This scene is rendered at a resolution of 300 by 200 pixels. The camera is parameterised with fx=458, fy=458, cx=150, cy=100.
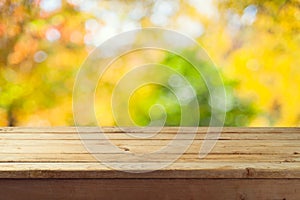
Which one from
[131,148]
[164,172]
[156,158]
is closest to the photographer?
[164,172]

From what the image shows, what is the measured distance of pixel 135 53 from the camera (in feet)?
8.90

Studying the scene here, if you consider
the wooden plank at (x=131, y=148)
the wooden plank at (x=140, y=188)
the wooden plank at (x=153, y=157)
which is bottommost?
the wooden plank at (x=140, y=188)

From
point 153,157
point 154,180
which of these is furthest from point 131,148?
point 154,180

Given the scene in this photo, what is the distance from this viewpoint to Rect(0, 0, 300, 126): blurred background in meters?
2.70

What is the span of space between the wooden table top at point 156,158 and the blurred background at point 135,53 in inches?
50.0

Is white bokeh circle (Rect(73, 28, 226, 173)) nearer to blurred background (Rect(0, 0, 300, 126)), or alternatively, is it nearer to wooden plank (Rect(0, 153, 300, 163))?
blurred background (Rect(0, 0, 300, 126))

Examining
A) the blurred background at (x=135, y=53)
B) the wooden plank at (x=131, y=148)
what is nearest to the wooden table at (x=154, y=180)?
the wooden plank at (x=131, y=148)

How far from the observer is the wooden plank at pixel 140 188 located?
948 millimetres

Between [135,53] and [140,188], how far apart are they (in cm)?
182

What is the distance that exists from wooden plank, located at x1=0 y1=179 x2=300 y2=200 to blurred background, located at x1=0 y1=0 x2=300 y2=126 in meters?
1.73

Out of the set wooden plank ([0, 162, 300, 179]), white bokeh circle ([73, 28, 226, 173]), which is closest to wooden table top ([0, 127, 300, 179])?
wooden plank ([0, 162, 300, 179])

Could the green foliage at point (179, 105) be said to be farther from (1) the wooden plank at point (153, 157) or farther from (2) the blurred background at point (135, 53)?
(1) the wooden plank at point (153, 157)

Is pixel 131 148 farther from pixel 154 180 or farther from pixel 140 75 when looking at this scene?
pixel 140 75

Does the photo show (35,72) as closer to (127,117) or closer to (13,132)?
(127,117)
